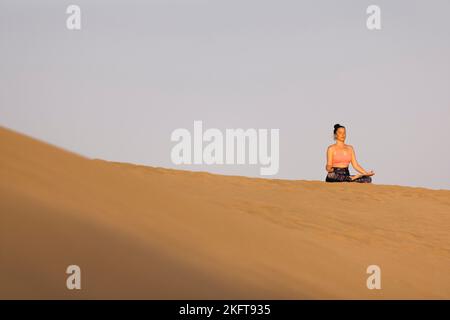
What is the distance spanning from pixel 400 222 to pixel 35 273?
8.40 metres

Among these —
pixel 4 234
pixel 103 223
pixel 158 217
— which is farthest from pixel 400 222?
pixel 4 234

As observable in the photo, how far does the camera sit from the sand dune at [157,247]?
4066 mm

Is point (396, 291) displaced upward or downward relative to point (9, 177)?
downward

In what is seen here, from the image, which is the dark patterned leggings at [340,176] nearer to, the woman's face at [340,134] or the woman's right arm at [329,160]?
the woman's right arm at [329,160]

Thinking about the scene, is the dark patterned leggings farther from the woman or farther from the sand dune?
the sand dune

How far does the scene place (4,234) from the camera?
4145mm

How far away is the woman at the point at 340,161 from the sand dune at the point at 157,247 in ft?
9.45

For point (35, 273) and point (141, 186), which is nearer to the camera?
point (35, 273)

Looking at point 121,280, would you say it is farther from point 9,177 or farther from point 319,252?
point 319,252

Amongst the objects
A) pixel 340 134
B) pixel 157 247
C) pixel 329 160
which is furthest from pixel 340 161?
pixel 157 247

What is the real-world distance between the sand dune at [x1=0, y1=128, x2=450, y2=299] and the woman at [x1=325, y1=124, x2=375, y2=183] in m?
2.88

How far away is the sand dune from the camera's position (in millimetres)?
4066

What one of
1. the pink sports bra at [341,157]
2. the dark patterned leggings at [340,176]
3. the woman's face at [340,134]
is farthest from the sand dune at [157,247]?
the dark patterned leggings at [340,176]
